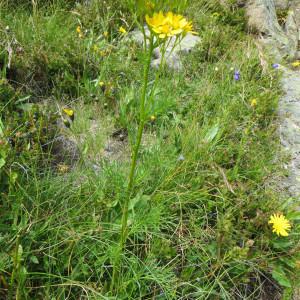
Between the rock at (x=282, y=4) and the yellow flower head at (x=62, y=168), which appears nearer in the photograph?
the yellow flower head at (x=62, y=168)

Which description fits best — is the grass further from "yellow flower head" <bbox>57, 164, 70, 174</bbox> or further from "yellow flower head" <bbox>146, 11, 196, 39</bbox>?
"yellow flower head" <bbox>146, 11, 196, 39</bbox>

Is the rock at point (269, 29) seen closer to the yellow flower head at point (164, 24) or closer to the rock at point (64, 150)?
the rock at point (64, 150)

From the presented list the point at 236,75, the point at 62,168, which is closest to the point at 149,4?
the point at 62,168

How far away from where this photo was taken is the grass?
1.58 meters

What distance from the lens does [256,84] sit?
2.98 m

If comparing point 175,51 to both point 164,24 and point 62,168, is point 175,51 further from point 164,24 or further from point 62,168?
point 164,24

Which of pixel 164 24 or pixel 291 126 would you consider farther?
pixel 291 126

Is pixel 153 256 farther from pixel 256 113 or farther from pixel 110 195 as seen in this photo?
pixel 256 113

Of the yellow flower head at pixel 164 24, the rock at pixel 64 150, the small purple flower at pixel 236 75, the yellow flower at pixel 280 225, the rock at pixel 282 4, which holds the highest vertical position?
the yellow flower head at pixel 164 24

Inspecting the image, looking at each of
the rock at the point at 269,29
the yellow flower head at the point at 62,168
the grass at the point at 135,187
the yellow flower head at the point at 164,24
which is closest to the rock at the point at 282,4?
the rock at the point at 269,29

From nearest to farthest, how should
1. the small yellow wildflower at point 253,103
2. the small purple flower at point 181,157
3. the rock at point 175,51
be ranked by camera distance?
1. the small purple flower at point 181,157
2. the small yellow wildflower at point 253,103
3. the rock at point 175,51

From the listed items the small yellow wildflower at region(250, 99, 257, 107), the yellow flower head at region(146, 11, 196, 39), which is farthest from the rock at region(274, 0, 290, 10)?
the yellow flower head at region(146, 11, 196, 39)

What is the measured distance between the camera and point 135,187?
196 cm

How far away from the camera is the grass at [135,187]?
1585 millimetres
